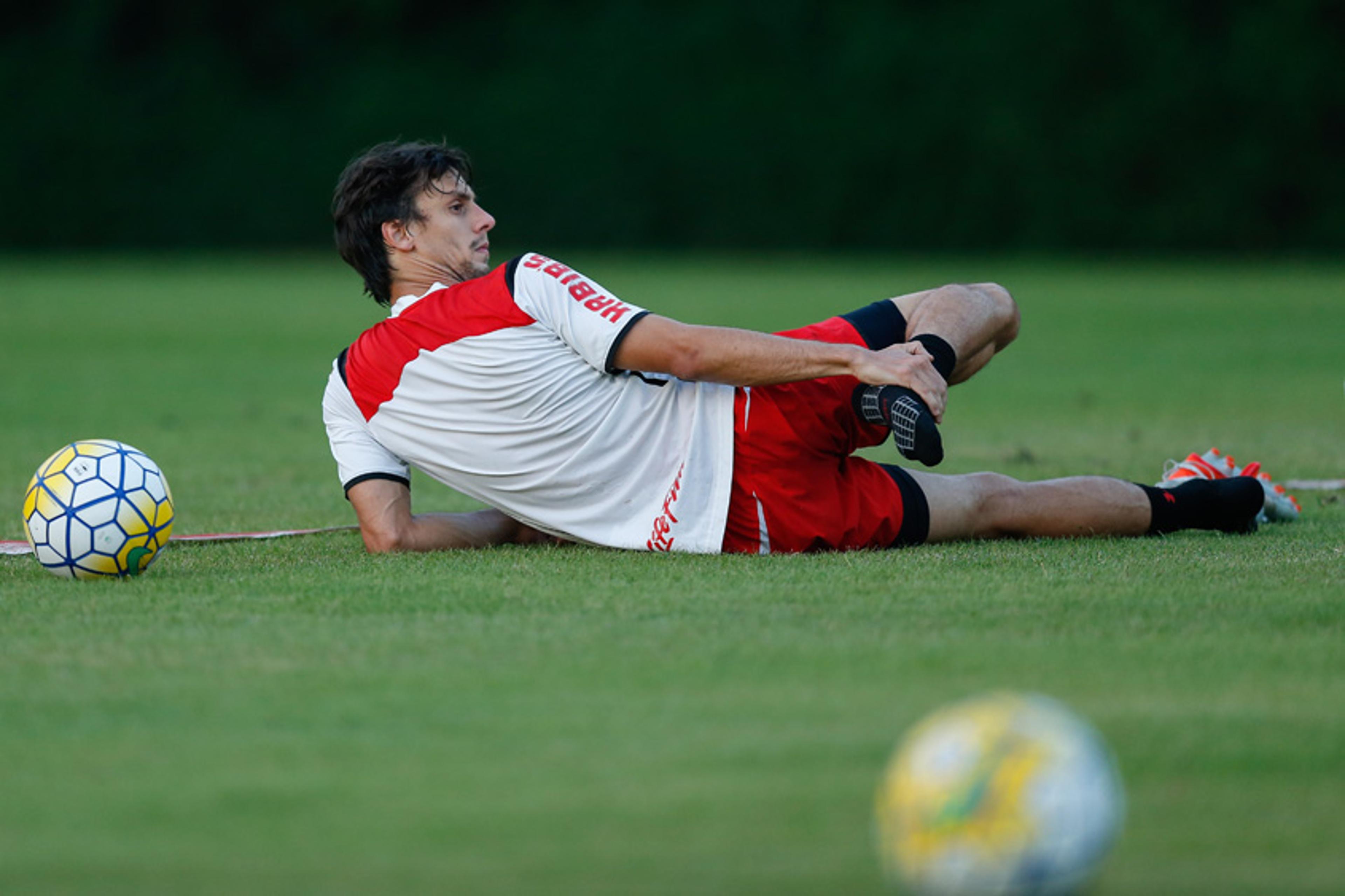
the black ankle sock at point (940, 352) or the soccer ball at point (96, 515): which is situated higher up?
the black ankle sock at point (940, 352)

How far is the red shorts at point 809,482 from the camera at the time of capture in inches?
189

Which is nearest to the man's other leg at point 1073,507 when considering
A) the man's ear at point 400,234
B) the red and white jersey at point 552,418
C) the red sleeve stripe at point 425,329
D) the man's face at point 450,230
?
the red and white jersey at point 552,418

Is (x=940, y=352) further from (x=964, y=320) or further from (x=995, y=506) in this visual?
(x=995, y=506)

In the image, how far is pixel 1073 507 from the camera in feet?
16.9

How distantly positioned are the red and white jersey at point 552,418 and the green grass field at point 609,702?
0.16m

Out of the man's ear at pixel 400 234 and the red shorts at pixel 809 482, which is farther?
the man's ear at pixel 400 234

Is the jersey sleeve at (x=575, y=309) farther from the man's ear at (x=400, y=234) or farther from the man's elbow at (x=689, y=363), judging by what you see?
the man's ear at (x=400, y=234)

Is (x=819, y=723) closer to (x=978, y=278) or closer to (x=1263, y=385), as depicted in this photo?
(x=1263, y=385)

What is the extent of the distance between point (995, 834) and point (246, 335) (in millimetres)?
14889

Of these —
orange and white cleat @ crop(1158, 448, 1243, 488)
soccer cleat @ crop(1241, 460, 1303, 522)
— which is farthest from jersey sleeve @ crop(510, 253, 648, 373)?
soccer cleat @ crop(1241, 460, 1303, 522)

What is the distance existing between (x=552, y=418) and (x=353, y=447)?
658mm

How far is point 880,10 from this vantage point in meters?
29.1

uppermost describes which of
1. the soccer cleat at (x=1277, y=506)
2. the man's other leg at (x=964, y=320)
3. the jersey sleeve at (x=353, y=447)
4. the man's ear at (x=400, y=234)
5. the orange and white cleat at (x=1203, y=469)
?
the man's ear at (x=400, y=234)

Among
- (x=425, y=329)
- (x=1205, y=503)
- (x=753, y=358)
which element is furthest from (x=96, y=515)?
(x=1205, y=503)
